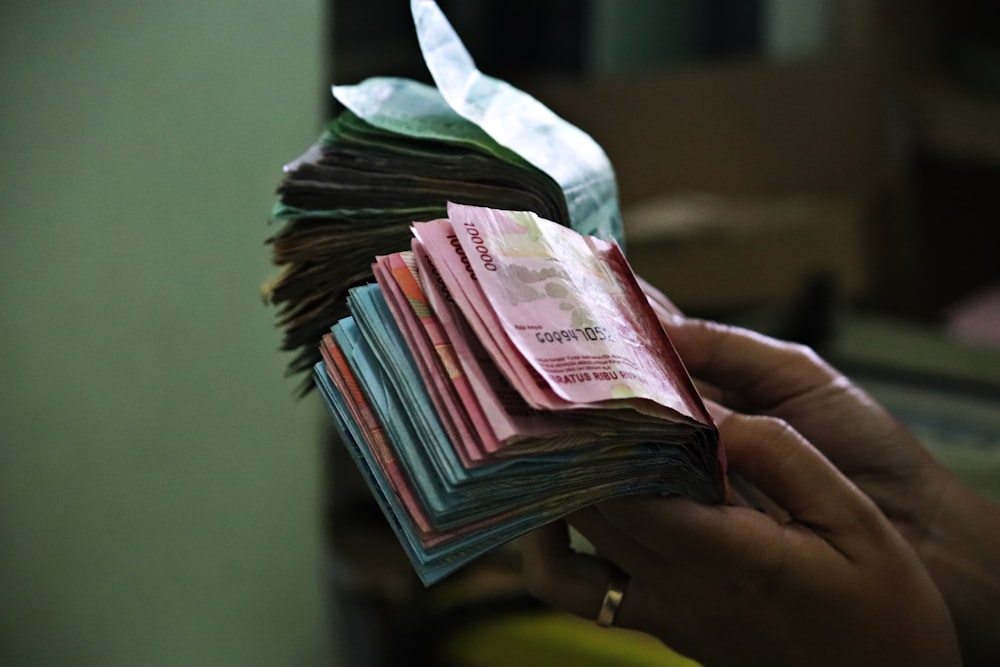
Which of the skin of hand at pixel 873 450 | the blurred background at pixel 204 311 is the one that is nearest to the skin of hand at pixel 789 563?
the skin of hand at pixel 873 450

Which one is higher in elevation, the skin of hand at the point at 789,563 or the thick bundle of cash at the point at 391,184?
the thick bundle of cash at the point at 391,184

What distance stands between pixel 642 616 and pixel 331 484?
1.27 m

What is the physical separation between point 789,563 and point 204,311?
855 millimetres

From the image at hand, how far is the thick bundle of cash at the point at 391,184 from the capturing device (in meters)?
0.69

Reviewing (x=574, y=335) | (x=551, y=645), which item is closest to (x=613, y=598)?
(x=574, y=335)

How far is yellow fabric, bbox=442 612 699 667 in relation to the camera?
1393mm

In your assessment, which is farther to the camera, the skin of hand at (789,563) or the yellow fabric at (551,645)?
the yellow fabric at (551,645)

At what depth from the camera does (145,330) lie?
1.26 m

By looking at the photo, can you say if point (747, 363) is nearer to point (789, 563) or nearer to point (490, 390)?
point (789, 563)

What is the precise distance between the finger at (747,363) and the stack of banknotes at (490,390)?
0.17 m

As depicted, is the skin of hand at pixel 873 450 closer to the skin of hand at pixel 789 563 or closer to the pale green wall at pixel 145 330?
the skin of hand at pixel 789 563

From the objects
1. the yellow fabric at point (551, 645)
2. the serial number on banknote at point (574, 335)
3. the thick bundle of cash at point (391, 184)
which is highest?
the thick bundle of cash at point (391, 184)

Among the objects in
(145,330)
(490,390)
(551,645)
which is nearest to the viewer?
(490,390)

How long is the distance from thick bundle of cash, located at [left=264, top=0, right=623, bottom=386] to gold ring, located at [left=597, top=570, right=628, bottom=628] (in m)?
0.27
